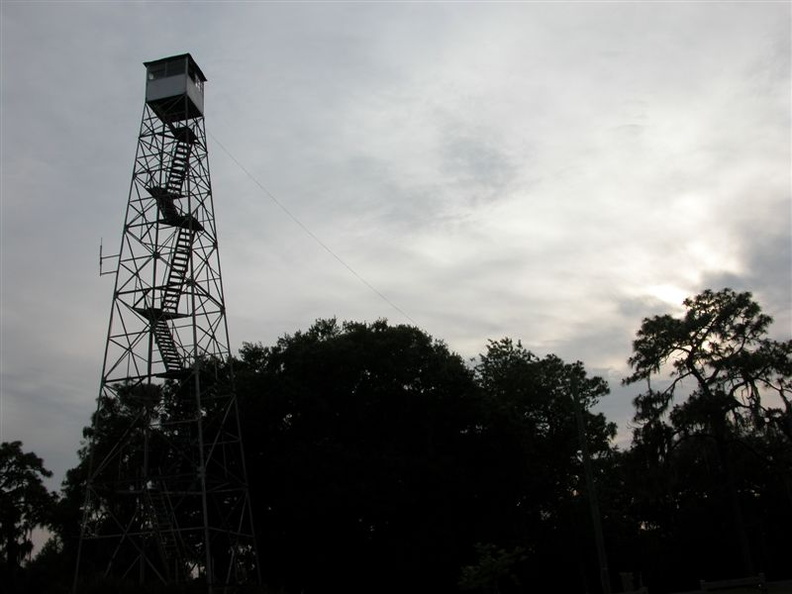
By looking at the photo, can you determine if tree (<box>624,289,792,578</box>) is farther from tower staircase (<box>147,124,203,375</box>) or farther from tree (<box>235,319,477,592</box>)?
tower staircase (<box>147,124,203,375</box>)

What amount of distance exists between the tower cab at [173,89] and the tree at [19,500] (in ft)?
92.3

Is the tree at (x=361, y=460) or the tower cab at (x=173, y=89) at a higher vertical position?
the tower cab at (x=173, y=89)

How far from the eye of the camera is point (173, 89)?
2747 cm

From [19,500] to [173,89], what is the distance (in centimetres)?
3012

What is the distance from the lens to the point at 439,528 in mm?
34000

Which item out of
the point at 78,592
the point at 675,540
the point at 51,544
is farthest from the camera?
the point at 51,544

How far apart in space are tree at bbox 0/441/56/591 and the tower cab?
2812cm

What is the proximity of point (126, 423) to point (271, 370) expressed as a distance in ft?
24.4

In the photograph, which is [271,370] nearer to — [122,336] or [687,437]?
[122,336]

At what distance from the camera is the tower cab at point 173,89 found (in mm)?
27422

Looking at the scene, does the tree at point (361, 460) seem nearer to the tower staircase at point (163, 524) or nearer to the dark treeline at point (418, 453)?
the dark treeline at point (418, 453)

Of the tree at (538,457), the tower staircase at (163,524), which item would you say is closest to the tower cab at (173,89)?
→ the tower staircase at (163,524)

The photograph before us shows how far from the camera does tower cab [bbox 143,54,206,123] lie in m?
27.4

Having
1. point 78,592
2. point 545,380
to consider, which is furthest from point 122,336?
point 545,380
